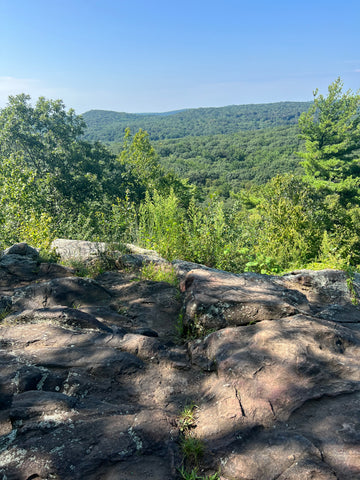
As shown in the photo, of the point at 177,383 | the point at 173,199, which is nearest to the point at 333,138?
the point at 173,199

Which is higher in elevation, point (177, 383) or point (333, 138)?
point (333, 138)

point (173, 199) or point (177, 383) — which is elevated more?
point (173, 199)

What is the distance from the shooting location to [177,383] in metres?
2.79

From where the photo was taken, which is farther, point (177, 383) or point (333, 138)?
point (333, 138)

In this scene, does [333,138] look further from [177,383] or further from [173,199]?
[177,383]

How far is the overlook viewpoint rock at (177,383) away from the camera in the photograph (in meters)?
1.94

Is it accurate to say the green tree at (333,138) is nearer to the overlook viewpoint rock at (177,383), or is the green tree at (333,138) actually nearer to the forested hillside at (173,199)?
the forested hillside at (173,199)

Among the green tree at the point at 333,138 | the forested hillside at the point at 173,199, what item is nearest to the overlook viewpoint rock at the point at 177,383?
the forested hillside at the point at 173,199

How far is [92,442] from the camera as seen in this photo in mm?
2008

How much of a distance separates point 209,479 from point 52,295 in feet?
9.53

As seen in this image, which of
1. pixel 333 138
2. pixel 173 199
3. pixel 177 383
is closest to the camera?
pixel 177 383

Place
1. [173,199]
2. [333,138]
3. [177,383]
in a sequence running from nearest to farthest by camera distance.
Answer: [177,383] < [173,199] < [333,138]

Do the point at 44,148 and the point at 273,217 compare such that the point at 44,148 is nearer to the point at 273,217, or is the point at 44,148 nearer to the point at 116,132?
the point at 273,217

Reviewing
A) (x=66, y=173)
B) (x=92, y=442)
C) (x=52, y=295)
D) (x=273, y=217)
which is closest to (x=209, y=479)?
(x=92, y=442)
